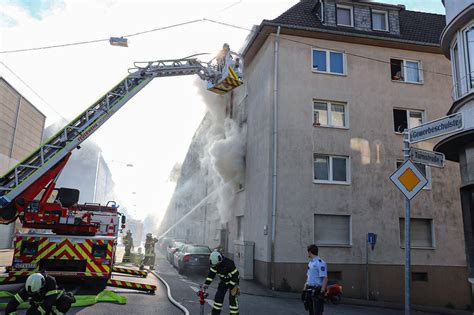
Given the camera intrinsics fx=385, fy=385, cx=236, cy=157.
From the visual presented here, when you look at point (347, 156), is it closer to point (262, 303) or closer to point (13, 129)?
point (262, 303)

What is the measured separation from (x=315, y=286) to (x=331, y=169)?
8418mm

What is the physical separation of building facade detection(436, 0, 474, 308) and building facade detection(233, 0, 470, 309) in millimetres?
5709

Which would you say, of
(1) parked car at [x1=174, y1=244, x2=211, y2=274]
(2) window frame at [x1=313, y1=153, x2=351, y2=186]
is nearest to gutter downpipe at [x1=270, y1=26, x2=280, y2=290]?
(2) window frame at [x1=313, y1=153, x2=351, y2=186]

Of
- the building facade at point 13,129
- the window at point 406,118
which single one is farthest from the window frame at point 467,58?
the building facade at point 13,129

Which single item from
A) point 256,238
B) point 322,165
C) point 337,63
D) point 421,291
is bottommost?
point 421,291

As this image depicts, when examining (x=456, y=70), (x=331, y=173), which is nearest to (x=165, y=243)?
(x=331, y=173)

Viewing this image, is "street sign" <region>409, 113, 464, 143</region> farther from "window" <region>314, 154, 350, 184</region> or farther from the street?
"window" <region>314, 154, 350, 184</region>

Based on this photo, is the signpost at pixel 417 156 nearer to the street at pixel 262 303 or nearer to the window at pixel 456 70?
the window at pixel 456 70

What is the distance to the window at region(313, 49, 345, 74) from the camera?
15.8 meters

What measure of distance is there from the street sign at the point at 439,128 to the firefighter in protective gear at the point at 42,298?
568 cm

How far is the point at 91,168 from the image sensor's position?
78.6m

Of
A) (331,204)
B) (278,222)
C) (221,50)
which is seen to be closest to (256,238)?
(278,222)

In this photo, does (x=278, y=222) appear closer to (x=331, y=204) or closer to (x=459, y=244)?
(x=331, y=204)

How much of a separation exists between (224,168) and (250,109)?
3.07 meters
